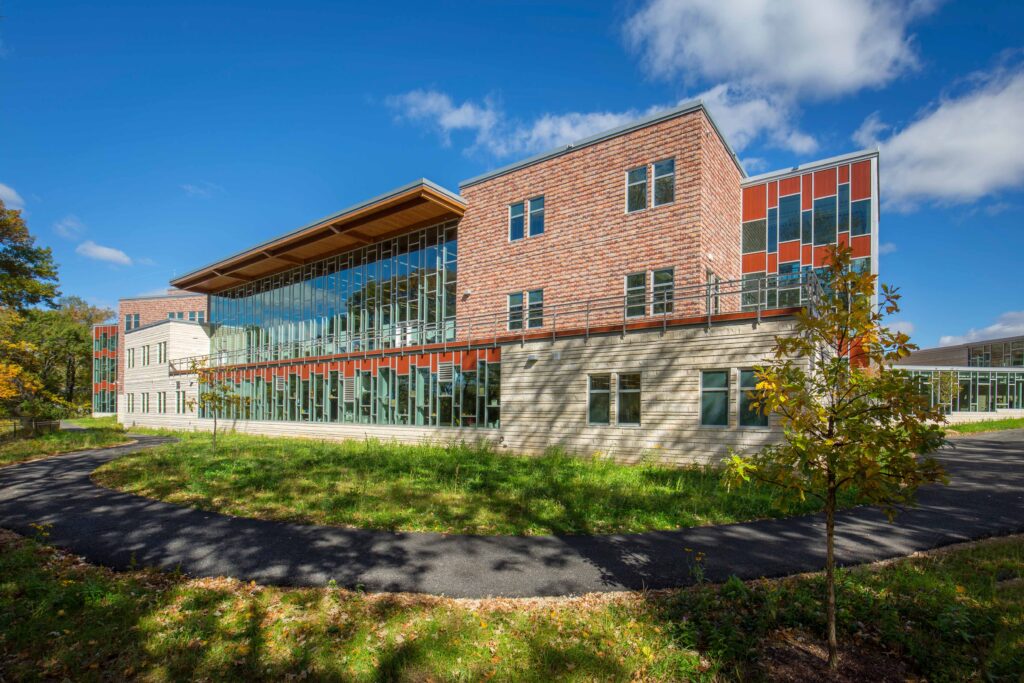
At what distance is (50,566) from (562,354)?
40.6 ft

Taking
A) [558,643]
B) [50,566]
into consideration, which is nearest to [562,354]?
[558,643]

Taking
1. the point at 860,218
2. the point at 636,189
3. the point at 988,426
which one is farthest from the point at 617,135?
the point at 988,426

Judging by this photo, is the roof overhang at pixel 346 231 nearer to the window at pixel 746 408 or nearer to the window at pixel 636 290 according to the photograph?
the window at pixel 636 290

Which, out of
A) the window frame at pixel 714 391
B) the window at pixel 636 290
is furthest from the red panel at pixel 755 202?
the window frame at pixel 714 391

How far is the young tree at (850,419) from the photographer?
147 inches

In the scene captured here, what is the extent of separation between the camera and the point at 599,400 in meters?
14.6

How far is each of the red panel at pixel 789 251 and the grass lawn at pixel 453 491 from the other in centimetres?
1284

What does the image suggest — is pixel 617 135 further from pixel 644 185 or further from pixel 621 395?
pixel 621 395

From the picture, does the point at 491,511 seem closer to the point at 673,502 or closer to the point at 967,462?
the point at 673,502

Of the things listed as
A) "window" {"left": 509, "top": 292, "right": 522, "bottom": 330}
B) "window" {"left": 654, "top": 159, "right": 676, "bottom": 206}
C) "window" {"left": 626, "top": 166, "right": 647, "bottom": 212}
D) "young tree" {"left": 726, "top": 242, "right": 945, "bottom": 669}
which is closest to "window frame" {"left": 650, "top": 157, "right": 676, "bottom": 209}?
"window" {"left": 654, "top": 159, "right": 676, "bottom": 206}

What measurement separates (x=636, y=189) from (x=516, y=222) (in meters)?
5.50

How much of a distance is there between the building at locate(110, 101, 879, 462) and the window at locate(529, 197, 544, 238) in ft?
0.18

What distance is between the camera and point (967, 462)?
13.8 meters

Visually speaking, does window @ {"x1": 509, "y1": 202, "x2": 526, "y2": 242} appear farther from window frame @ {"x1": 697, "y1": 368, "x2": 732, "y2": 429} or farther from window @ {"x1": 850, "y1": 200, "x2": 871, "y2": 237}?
window @ {"x1": 850, "y1": 200, "x2": 871, "y2": 237}
